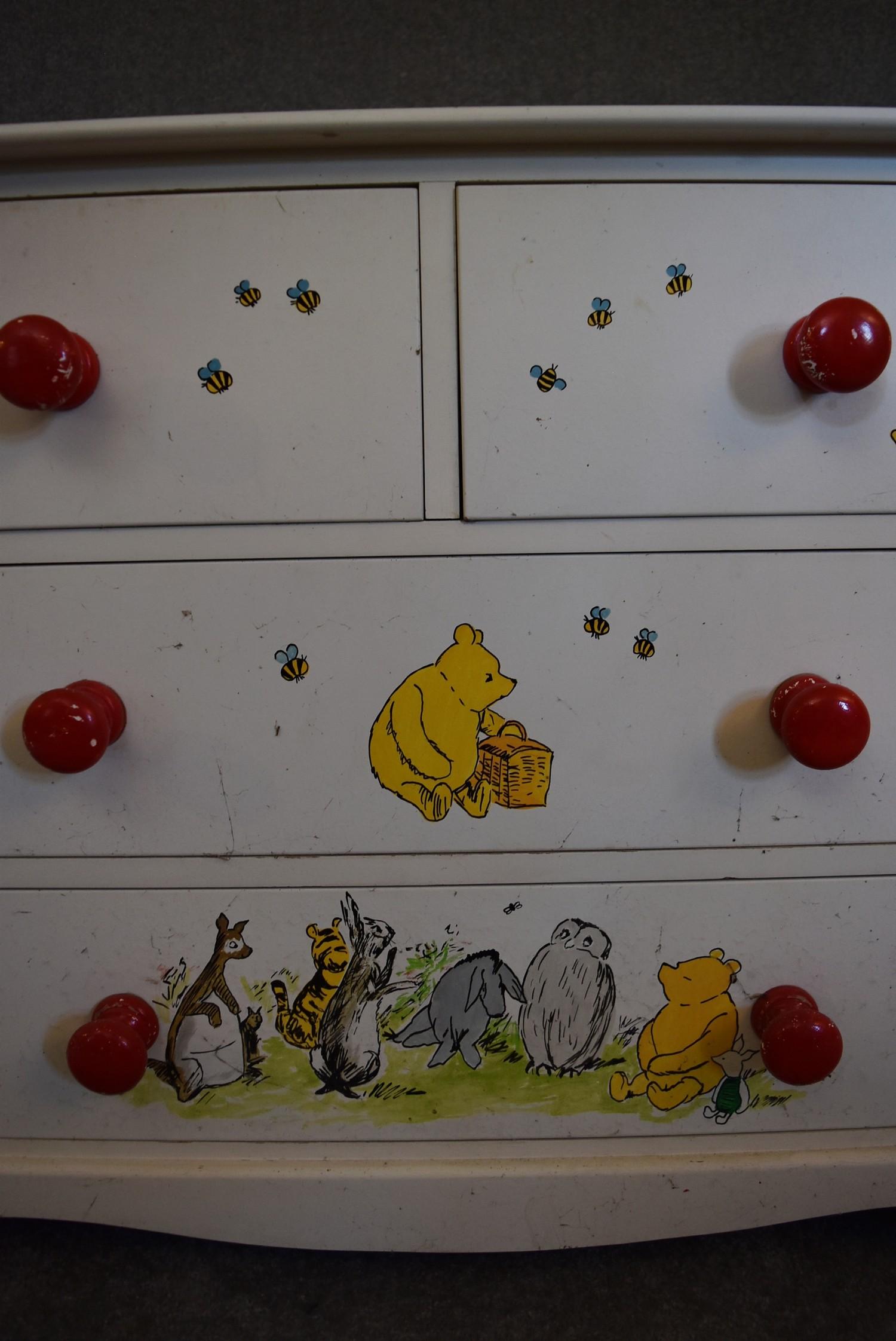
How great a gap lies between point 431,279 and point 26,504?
379mm

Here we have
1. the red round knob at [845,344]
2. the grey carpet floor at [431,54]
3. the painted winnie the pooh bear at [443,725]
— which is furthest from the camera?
the grey carpet floor at [431,54]

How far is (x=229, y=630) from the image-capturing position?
0.62 metres

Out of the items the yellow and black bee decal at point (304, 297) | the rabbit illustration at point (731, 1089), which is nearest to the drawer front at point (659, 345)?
the yellow and black bee decal at point (304, 297)

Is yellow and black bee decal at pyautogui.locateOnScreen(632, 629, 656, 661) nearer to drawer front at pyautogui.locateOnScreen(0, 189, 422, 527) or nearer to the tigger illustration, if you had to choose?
drawer front at pyautogui.locateOnScreen(0, 189, 422, 527)

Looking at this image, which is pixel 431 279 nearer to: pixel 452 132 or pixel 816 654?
pixel 452 132

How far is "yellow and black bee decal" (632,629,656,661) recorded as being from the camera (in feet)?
2.02

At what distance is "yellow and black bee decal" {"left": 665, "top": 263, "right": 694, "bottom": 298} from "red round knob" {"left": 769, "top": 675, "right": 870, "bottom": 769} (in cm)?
33

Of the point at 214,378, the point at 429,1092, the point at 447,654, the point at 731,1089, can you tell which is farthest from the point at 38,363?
the point at 731,1089

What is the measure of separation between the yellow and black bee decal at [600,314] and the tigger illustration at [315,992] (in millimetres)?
550

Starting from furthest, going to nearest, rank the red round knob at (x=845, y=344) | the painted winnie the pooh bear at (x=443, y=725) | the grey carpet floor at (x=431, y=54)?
1. the grey carpet floor at (x=431, y=54)
2. the painted winnie the pooh bear at (x=443, y=725)
3. the red round knob at (x=845, y=344)

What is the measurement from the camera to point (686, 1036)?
67cm

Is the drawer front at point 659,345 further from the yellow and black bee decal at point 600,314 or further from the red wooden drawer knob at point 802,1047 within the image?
the red wooden drawer knob at point 802,1047

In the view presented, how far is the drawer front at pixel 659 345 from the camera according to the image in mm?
583

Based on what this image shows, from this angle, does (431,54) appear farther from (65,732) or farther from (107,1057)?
(107,1057)
